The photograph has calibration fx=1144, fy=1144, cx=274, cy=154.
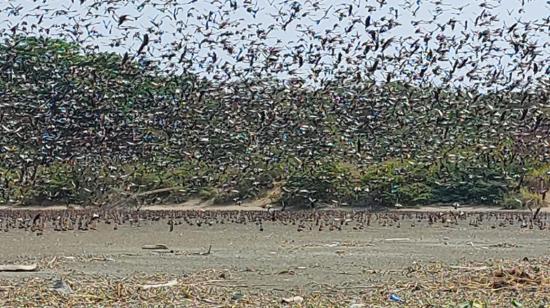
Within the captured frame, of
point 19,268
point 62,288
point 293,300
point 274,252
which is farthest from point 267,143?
point 293,300

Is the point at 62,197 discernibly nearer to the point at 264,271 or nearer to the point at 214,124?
the point at 214,124

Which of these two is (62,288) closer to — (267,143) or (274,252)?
(274,252)

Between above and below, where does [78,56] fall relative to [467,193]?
above

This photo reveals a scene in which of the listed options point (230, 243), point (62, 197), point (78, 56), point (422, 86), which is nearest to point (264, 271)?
point (230, 243)

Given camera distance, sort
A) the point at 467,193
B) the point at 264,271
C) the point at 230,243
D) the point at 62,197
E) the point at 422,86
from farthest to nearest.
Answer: the point at 422,86 < the point at 62,197 < the point at 467,193 < the point at 230,243 < the point at 264,271

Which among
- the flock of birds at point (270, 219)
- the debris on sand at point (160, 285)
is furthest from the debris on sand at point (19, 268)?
the flock of birds at point (270, 219)

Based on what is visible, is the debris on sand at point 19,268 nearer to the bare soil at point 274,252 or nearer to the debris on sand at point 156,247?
the bare soil at point 274,252

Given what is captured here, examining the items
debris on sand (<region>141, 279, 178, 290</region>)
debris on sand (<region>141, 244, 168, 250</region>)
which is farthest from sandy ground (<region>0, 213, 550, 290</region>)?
debris on sand (<region>141, 279, 178, 290</region>)
